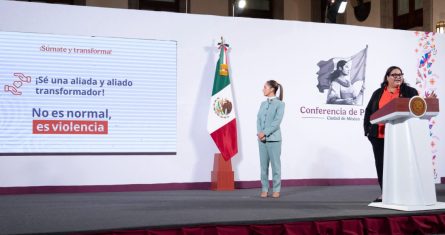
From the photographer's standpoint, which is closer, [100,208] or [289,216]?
[289,216]

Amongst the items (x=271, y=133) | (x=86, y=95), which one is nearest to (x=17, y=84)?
(x=86, y=95)

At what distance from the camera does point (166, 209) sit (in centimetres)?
443

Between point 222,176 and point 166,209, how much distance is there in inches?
91.2

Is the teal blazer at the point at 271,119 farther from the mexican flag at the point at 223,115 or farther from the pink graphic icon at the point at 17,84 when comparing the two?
the pink graphic icon at the point at 17,84

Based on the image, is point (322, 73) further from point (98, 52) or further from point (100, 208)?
point (100, 208)

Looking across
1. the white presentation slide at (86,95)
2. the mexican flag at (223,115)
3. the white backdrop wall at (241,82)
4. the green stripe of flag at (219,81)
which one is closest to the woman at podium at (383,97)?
the mexican flag at (223,115)

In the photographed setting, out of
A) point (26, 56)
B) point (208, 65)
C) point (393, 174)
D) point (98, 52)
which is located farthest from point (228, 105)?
point (393, 174)

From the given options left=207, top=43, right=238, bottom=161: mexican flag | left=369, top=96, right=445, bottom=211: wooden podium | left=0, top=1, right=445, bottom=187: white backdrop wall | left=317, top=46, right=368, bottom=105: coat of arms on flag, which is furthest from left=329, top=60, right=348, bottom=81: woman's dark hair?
left=369, top=96, right=445, bottom=211: wooden podium

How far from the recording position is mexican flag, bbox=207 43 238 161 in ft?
22.0

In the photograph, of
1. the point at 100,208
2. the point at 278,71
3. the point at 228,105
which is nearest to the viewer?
the point at 100,208

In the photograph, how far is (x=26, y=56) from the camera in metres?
6.38

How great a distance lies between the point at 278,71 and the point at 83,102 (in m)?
2.54

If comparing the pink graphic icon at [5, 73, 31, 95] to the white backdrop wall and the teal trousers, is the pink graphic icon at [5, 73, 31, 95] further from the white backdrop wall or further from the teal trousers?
the teal trousers

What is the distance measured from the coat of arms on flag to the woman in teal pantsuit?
2.16 metres
